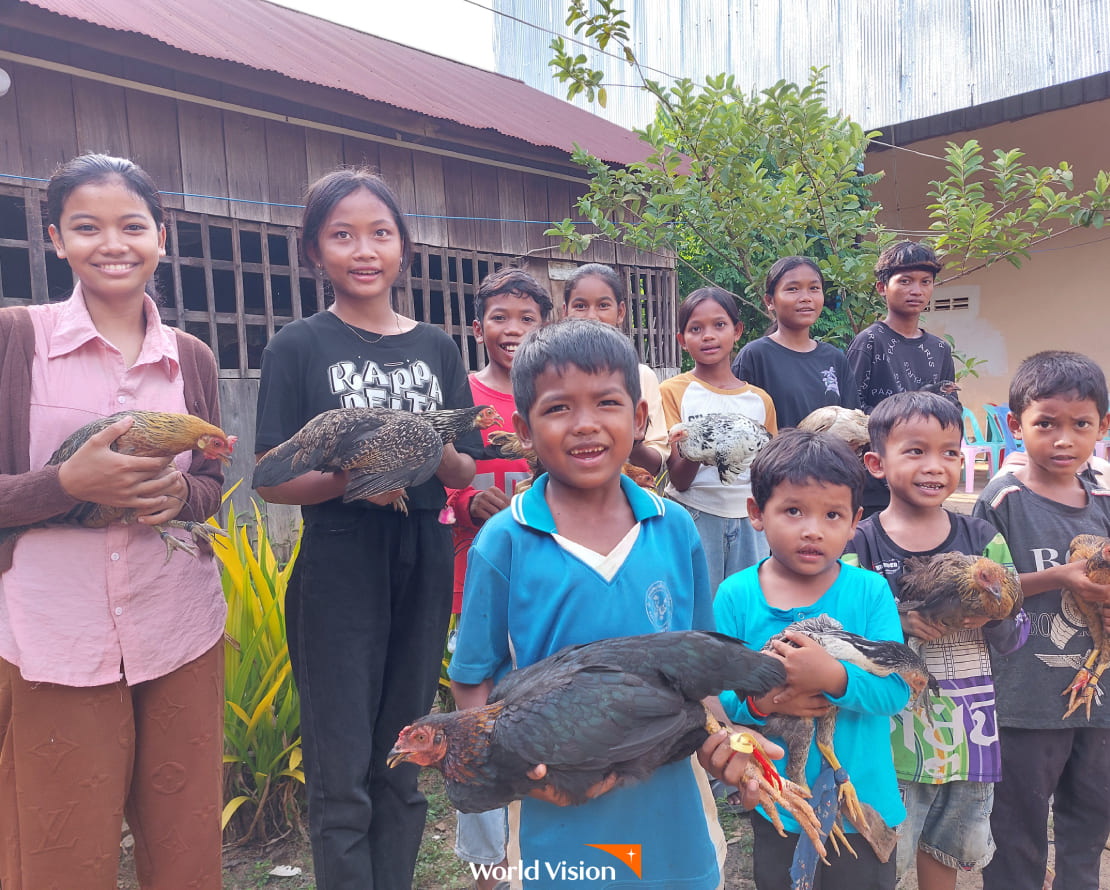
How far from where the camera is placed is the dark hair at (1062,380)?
8.04ft

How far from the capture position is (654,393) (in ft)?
9.95

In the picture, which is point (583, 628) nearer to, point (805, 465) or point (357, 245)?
point (805, 465)

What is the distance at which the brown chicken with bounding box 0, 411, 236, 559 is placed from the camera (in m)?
1.83

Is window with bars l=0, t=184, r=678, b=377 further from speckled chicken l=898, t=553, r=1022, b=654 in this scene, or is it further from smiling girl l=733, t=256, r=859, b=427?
speckled chicken l=898, t=553, r=1022, b=654

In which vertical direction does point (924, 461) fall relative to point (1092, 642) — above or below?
above

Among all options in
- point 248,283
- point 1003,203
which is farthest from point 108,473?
point 248,283

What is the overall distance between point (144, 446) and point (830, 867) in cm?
202

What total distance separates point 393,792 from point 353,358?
129cm

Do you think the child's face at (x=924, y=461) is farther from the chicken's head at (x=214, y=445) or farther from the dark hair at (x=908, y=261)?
the chicken's head at (x=214, y=445)

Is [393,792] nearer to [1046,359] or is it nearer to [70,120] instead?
[1046,359]

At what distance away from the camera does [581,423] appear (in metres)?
1.59

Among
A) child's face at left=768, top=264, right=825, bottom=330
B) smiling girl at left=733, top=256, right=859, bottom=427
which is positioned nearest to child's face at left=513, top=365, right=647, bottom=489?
smiling girl at left=733, top=256, right=859, bottom=427

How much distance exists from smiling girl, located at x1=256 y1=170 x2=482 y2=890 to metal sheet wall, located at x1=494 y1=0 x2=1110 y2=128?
488 cm

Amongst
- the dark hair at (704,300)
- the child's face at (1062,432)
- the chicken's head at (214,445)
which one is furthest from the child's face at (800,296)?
the chicken's head at (214,445)
